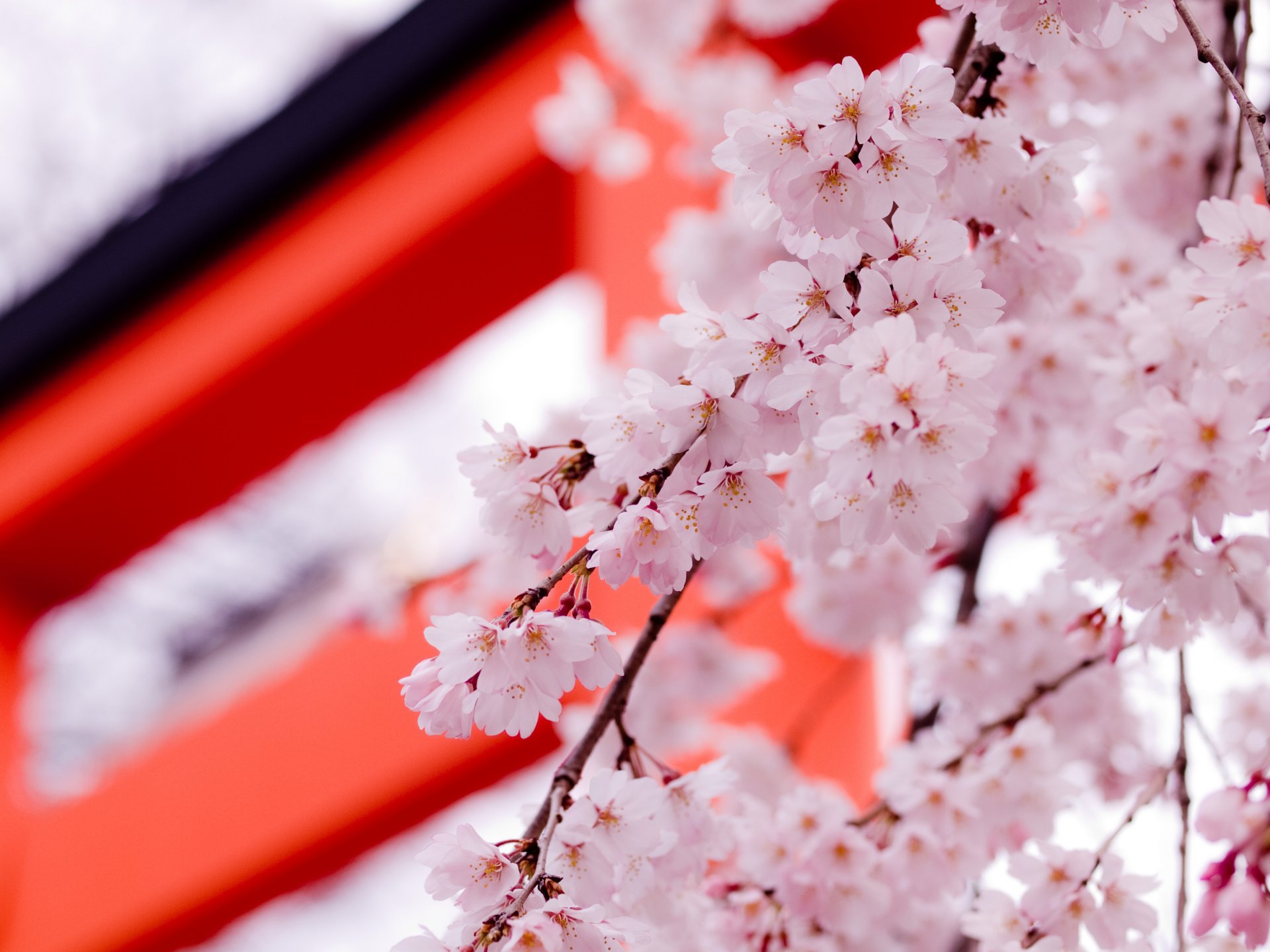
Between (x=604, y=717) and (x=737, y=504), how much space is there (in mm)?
161

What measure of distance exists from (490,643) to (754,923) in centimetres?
43

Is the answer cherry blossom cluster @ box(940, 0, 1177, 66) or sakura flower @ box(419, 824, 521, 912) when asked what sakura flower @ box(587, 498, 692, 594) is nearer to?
sakura flower @ box(419, 824, 521, 912)

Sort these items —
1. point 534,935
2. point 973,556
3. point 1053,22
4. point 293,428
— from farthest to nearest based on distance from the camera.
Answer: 1. point 293,428
2. point 973,556
3. point 1053,22
4. point 534,935

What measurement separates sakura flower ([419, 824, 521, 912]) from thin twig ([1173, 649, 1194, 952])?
44 cm

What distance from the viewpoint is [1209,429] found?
765 millimetres

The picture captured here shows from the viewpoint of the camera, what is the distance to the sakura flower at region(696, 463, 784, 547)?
669 millimetres

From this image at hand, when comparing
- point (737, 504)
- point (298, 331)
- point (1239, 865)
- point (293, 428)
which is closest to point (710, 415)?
point (737, 504)

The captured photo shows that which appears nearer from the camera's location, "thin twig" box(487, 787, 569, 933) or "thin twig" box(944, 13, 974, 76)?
"thin twig" box(487, 787, 569, 933)

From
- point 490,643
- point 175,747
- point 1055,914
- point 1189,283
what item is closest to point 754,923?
point 1055,914

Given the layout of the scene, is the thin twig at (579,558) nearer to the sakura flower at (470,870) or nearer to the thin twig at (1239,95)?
the sakura flower at (470,870)

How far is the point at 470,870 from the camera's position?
26.9 inches

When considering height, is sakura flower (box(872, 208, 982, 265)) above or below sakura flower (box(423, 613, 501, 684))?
above

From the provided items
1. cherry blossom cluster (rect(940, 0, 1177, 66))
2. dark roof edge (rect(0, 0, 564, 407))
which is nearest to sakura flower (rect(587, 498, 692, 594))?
cherry blossom cluster (rect(940, 0, 1177, 66))

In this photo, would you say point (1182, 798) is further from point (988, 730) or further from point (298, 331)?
point (298, 331)
